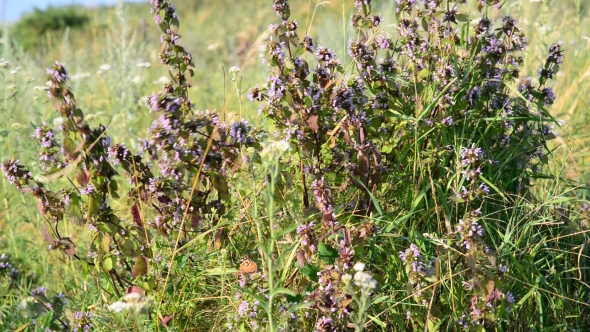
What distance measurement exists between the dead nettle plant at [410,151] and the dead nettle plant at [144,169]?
25 cm

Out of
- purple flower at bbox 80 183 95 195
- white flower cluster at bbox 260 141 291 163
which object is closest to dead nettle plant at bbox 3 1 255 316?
purple flower at bbox 80 183 95 195

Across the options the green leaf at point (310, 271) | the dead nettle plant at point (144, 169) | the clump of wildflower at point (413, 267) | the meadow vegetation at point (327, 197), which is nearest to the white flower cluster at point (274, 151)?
the meadow vegetation at point (327, 197)

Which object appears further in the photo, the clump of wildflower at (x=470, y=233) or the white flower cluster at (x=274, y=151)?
the clump of wildflower at (x=470, y=233)

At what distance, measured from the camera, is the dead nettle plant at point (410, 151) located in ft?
6.39

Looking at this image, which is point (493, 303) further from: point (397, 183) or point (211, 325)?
point (211, 325)

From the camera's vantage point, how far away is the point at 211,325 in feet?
7.32

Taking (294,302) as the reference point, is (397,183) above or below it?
above

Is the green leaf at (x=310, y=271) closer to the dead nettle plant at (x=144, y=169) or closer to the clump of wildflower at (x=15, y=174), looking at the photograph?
the dead nettle plant at (x=144, y=169)

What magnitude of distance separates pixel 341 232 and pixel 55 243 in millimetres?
962

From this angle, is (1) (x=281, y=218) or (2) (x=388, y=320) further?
(1) (x=281, y=218)

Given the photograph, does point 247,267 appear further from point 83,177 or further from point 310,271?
point 83,177

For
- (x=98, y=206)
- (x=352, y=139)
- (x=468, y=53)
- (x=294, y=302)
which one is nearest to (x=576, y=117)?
(x=468, y=53)

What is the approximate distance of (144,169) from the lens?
2.17 meters

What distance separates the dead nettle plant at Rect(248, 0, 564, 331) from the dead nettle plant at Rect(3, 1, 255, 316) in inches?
10.0
